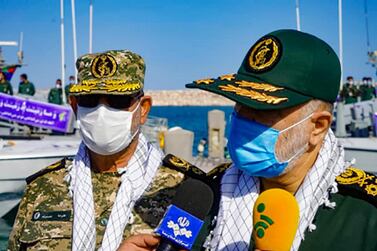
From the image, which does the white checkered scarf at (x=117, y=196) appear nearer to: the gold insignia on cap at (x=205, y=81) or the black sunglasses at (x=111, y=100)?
the black sunglasses at (x=111, y=100)

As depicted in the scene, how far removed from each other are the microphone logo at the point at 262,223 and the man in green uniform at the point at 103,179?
1197 millimetres

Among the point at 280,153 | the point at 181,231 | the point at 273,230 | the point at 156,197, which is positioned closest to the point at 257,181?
the point at 280,153

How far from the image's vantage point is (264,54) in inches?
71.2

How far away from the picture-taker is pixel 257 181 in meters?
2.00

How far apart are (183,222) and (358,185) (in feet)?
1.96

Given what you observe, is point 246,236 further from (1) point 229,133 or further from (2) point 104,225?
(2) point 104,225

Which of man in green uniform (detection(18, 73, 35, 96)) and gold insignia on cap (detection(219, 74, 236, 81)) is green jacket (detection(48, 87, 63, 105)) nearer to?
man in green uniform (detection(18, 73, 35, 96))

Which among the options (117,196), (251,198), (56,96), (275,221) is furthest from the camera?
(56,96)

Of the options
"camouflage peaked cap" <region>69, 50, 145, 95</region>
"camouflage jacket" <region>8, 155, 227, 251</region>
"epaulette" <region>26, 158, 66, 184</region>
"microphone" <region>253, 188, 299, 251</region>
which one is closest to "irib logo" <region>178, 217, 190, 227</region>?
"microphone" <region>253, 188, 299, 251</region>

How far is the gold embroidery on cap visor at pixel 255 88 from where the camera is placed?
171 centimetres

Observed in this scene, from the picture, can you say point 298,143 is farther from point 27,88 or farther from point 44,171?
point 27,88

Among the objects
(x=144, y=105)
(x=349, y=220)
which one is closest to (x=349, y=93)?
(x=144, y=105)

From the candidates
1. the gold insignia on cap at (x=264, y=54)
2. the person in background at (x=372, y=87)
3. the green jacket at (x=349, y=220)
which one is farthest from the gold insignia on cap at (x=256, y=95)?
the person in background at (x=372, y=87)

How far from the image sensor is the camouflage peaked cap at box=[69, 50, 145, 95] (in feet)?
8.64
